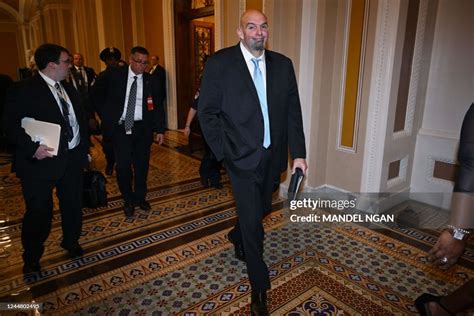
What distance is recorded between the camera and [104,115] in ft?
10.0

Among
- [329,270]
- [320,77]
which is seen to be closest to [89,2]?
[320,77]

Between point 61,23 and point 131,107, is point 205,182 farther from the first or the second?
point 61,23

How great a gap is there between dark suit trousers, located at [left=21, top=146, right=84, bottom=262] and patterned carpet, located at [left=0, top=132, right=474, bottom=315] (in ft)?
0.68

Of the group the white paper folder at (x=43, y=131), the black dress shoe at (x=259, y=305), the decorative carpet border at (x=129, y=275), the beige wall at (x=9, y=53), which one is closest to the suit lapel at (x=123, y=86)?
the white paper folder at (x=43, y=131)

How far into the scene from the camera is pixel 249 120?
6.03 ft

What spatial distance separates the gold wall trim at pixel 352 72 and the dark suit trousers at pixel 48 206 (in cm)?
251

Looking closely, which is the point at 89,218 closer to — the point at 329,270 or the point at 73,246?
the point at 73,246

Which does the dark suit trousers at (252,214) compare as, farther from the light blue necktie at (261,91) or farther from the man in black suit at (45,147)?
the man in black suit at (45,147)

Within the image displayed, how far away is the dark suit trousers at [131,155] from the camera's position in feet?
10.1

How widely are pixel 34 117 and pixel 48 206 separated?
0.61m

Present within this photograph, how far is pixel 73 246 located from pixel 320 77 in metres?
2.69

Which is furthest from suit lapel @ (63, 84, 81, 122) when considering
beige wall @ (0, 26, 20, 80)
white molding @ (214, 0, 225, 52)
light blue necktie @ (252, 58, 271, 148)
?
beige wall @ (0, 26, 20, 80)

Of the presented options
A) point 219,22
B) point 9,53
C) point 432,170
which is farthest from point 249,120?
point 9,53

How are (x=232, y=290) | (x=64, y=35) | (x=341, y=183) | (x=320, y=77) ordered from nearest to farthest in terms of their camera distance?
1. (x=232, y=290)
2. (x=320, y=77)
3. (x=341, y=183)
4. (x=64, y=35)
